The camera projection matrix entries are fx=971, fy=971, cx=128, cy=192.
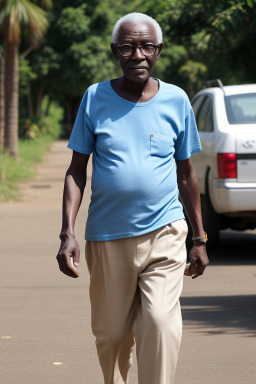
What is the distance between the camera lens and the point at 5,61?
27453 mm

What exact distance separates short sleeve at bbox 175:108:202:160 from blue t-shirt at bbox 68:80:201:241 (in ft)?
0.29

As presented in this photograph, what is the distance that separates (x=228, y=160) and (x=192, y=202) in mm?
5246

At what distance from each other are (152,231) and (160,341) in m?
0.46

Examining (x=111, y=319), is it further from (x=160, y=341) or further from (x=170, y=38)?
(x=170, y=38)

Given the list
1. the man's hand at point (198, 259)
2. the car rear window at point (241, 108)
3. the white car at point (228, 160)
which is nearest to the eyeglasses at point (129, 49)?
the man's hand at point (198, 259)

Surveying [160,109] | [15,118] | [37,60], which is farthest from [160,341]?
[37,60]

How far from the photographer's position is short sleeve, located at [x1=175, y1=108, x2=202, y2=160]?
4.24 metres

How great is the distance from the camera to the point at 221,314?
7.23 meters

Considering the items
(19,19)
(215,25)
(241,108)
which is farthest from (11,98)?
(241,108)

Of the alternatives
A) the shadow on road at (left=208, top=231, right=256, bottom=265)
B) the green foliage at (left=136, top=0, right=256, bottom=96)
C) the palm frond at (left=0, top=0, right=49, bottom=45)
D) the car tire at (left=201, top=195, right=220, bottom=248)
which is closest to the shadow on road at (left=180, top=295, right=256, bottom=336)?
the shadow on road at (left=208, top=231, right=256, bottom=265)

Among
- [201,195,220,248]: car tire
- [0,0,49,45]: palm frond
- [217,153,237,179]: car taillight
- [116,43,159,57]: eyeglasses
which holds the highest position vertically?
[0,0,49,45]: palm frond

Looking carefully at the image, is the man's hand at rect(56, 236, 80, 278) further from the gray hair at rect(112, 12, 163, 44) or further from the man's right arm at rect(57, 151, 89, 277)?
the gray hair at rect(112, 12, 163, 44)

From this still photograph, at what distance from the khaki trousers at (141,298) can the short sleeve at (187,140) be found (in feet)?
0.99

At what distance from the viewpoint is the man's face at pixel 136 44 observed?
411cm
